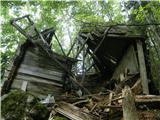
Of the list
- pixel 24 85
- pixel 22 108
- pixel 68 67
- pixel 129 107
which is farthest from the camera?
pixel 68 67

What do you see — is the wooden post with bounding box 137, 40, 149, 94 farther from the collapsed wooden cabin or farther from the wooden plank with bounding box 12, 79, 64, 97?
the wooden plank with bounding box 12, 79, 64, 97

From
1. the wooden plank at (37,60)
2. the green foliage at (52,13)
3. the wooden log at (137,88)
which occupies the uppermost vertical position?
the green foliage at (52,13)

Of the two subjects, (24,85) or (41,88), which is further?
(41,88)

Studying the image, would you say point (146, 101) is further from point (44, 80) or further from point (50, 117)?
point (44, 80)

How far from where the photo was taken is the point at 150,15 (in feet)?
49.0

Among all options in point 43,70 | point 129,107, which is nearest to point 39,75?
point 43,70

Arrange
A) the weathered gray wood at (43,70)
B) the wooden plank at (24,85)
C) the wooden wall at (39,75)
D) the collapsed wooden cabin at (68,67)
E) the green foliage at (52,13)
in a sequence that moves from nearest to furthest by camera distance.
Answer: the collapsed wooden cabin at (68,67)
the wooden plank at (24,85)
the wooden wall at (39,75)
the weathered gray wood at (43,70)
the green foliage at (52,13)

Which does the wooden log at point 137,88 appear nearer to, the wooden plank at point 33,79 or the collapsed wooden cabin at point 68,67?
the collapsed wooden cabin at point 68,67

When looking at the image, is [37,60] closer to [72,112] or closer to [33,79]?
[33,79]

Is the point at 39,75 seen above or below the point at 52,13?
below

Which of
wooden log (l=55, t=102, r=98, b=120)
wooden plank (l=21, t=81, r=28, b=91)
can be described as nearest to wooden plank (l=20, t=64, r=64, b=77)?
wooden plank (l=21, t=81, r=28, b=91)

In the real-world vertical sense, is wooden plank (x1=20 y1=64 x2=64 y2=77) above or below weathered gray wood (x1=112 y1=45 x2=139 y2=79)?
below

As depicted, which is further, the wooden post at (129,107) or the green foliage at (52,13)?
the green foliage at (52,13)

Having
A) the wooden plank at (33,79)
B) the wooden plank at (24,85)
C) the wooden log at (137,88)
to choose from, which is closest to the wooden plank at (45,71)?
the wooden plank at (33,79)
